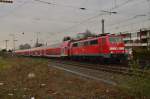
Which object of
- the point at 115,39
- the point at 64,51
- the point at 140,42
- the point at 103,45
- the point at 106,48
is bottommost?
the point at 64,51

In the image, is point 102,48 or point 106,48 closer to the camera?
point 106,48

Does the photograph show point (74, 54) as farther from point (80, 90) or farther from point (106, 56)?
point (80, 90)

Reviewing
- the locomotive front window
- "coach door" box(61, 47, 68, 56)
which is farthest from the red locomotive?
"coach door" box(61, 47, 68, 56)

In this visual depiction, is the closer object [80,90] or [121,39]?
[80,90]

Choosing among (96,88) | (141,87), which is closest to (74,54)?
(96,88)

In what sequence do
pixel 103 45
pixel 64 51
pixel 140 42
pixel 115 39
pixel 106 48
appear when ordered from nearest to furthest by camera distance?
pixel 106 48 → pixel 103 45 → pixel 115 39 → pixel 140 42 → pixel 64 51

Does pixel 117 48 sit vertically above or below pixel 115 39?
below

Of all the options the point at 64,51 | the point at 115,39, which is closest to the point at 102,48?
the point at 115,39

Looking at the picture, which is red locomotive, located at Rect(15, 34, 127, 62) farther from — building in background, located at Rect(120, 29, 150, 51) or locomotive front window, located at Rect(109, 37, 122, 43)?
building in background, located at Rect(120, 29, 150, 51)


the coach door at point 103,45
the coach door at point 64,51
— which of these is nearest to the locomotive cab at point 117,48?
the coach door at point 103,45

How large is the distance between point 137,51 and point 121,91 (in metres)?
19.9

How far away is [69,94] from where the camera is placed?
10430mm

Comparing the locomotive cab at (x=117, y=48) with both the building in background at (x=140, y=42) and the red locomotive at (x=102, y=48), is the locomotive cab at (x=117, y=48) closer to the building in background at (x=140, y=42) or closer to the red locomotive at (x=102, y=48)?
the red locomotive at (x=102, y=48)

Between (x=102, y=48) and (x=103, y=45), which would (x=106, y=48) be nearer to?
(x=103, y=45)
